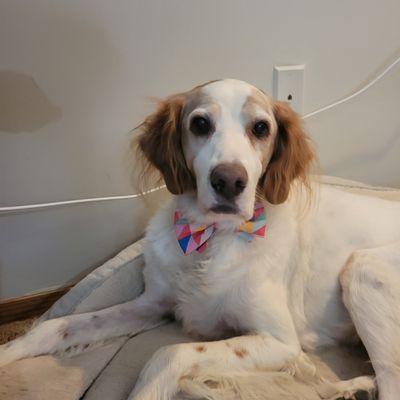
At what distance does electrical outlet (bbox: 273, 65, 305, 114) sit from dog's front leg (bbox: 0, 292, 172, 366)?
886 mm

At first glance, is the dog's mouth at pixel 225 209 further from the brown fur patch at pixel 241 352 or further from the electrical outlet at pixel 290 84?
the electrical outlet at pixel 290 84

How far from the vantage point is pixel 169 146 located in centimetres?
119

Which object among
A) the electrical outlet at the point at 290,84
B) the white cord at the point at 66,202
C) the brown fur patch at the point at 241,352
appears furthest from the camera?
the electrical outlet at the point at 290,84

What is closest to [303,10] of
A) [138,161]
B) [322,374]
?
[138,161]

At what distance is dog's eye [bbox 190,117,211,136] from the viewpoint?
3.69 ft

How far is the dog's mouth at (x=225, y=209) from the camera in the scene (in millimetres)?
1058

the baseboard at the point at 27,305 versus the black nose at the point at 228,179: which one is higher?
the black nose at the point at 228,179

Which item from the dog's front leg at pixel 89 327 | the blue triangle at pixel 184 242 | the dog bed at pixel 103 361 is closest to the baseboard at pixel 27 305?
the dog bed at pixel 103 361

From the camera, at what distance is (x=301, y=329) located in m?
1.32

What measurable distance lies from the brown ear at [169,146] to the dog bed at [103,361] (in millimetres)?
412

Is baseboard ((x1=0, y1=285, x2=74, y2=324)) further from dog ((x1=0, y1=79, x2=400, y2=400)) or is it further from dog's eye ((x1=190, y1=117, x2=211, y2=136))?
dog's eye ((x1=190, y1=117, x2=211, y2=136))

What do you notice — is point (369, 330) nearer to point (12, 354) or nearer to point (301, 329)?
point (301, 329)

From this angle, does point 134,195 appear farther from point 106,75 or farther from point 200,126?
point 200,126

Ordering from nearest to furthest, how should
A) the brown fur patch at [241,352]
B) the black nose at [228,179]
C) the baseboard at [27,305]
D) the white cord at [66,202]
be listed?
the black nose at [228,179] < the brown fur patch at [241,352] < the white cord at [66,202] < the baseboard at [27,305]
